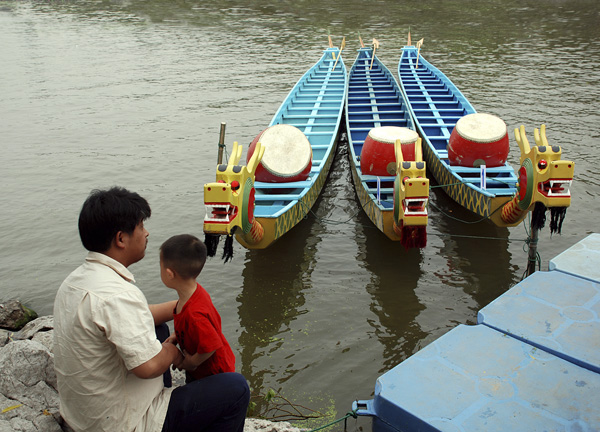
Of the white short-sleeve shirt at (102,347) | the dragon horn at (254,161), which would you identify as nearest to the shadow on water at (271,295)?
the dragon horn at (254,161)

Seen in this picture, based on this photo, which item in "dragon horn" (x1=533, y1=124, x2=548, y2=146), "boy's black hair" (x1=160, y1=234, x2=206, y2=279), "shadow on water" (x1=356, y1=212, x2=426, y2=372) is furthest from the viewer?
"dragon horn" (x1=533, y1=124, x2=548, y2=146)

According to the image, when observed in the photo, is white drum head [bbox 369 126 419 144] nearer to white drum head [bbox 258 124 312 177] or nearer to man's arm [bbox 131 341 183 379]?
white drum head [bbox 258 124 312 177]

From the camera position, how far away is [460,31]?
74.6 ft

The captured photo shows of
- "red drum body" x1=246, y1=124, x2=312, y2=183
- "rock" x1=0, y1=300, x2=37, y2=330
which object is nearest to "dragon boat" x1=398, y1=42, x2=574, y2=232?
"red drum body" x1=246, y1=124, x2=312, y2=183

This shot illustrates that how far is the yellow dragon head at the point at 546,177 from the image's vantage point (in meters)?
5.45

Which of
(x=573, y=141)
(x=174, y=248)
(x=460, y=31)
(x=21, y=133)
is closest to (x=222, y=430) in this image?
(x=174, y=248)

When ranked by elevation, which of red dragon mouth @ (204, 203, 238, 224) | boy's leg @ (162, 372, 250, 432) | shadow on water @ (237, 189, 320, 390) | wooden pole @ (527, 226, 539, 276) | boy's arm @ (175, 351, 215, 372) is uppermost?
red dragon mouth @ (204, 203, 238, 224)

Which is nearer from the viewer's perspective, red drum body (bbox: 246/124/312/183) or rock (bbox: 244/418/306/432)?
rock (bbox: 244/418/306/432)

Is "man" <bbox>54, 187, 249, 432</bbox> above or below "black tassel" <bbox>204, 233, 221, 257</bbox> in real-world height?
above

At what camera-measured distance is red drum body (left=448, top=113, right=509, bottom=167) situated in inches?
298

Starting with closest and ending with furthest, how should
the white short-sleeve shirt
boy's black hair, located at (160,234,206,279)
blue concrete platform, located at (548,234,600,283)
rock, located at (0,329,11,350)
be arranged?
1. the white short-sleeve shirt
2. boy's black hair, located at (160,234,206,279)
3. rock, located at (0,329,11,350)
4. blue concrete platform, located at (548,234,600,283)

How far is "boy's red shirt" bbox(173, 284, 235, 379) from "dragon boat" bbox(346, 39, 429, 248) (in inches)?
122

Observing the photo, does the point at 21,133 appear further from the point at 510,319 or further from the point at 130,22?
the point at 130,22

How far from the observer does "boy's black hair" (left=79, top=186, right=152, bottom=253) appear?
2586mm
